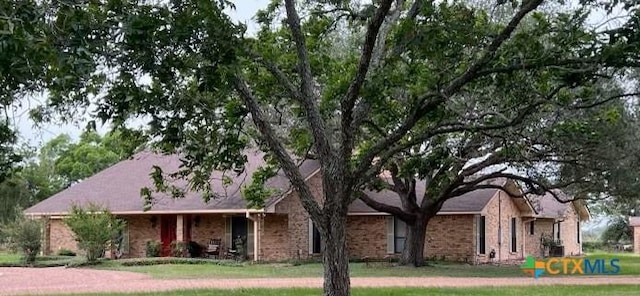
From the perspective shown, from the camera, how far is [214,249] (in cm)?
3139

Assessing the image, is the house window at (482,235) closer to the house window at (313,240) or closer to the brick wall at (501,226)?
the brick wall at (501,226)

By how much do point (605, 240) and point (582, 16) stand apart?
56.8 m

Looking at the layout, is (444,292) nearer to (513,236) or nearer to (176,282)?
(176,282)

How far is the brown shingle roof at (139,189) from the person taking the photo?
30.8 m

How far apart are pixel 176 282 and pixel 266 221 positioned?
10972 millimetres

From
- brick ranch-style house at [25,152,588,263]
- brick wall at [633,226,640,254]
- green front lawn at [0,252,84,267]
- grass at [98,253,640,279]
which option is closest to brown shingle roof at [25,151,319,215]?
brick ranch-style house at [25,152,588,263]

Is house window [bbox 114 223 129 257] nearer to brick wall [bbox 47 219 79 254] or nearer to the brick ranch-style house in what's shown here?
the brick ranch-style house

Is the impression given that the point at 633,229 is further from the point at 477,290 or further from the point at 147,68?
the point at 147,68

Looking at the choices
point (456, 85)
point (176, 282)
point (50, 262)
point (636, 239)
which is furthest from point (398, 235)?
point (636, 239)

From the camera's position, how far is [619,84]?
1575 cm

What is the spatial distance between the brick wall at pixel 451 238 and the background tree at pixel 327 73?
57.9 ft

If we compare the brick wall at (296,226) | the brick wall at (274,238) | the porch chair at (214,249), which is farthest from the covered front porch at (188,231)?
the brick wall at (296,226)

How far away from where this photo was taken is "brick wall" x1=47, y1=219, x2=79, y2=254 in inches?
1352

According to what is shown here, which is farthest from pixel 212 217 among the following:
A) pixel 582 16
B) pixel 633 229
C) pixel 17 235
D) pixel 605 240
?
pixel 605 240
